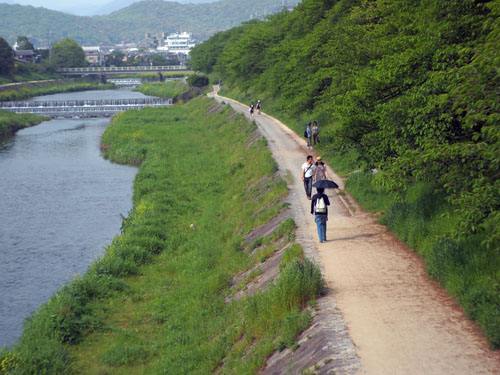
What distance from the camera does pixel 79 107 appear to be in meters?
85.8

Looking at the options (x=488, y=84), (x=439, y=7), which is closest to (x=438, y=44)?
(x=439, y=7)

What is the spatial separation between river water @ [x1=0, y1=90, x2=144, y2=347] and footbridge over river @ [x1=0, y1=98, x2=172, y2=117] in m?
27.9

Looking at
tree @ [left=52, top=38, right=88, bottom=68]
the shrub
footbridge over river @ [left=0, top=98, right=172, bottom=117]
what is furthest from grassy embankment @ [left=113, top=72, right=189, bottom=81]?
footbridge over river @ [left=0, top=98, right=172, bottom=117]

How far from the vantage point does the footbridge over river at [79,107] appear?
82.3 m

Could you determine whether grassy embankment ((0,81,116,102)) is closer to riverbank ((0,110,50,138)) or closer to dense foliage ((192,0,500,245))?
riverbank ((0,110,50,138))

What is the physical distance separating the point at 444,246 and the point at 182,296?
7795 millimetres

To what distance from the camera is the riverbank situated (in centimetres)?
6438

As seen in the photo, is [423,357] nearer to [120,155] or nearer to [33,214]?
[33,214]

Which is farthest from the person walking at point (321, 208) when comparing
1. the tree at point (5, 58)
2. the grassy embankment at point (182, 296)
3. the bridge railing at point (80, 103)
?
the tree at point (5, 58)

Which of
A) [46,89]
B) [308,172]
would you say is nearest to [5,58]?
[46,89]

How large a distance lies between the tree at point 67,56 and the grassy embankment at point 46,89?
2092cm

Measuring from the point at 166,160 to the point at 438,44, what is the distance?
28389 millimetres

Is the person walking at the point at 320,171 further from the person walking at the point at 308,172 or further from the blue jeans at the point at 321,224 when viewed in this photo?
the blue jeans at the point at 321,224

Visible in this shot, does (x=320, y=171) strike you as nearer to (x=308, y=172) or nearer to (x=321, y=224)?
(x=308, y=172)
